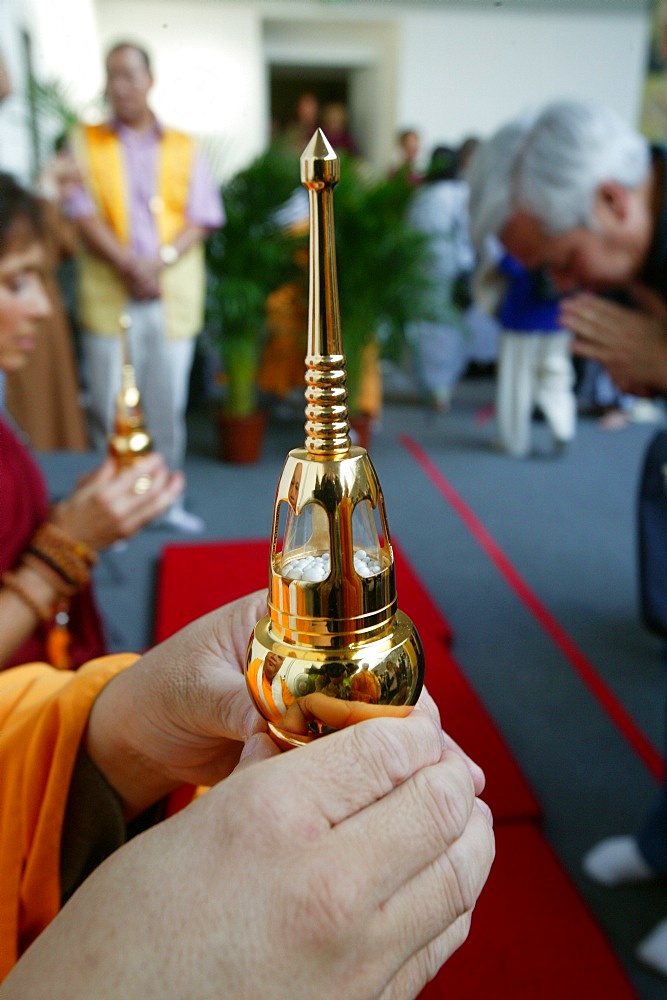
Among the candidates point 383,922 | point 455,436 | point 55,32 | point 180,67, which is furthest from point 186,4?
point 455,436

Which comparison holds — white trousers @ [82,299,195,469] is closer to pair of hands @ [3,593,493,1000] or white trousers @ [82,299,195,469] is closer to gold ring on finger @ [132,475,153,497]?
gold ring on finger @ [132,475,153,497]

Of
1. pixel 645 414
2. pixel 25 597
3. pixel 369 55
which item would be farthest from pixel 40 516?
pixel 369 55

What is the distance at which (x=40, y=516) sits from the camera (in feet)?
A: 2.93

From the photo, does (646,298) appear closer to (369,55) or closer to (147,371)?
(147,371)

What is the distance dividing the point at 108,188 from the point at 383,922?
196 cm

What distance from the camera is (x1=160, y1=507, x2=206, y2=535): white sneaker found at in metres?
1.58

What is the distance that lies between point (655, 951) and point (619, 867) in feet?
0.49

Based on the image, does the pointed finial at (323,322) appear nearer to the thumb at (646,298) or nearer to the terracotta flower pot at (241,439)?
the thumb at (646,298)

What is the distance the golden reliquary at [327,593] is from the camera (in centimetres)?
27

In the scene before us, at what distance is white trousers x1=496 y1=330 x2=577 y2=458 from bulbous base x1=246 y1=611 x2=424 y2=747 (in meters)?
3.02

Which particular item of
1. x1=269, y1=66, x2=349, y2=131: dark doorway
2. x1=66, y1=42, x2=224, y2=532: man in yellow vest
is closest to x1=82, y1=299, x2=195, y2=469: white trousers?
x1=66, y1=42, x2=224, y2=532: man in yellow vest

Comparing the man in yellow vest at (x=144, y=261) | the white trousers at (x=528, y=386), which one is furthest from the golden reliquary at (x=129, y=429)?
the white trousers at (x=528, y=386)

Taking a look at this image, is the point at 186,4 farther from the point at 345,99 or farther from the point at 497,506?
the point at 345,99

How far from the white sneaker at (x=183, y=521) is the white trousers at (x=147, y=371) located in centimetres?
12
